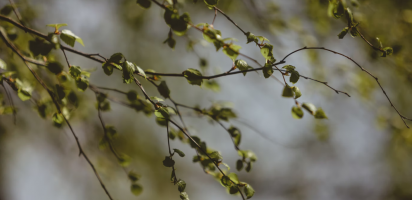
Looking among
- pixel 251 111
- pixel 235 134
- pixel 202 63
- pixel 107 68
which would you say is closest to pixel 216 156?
pixel 235 134

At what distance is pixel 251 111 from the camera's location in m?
2.88

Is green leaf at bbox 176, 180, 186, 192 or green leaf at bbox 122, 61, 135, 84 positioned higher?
green leaf at bbox 122, 61, 135, 84

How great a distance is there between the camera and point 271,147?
11.8 feet

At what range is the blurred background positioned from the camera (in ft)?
4.46

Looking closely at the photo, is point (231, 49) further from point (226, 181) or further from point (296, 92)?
point (226, 181)

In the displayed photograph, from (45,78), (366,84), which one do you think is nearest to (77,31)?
(45,78)

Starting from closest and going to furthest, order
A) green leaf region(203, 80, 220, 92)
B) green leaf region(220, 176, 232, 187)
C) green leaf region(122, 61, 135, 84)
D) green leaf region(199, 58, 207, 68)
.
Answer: green leaf region(122, 61, 135, 84), green leaf region(220, 176, 232, 187), green leaf region(203, 80, 220, 92), green leaf region(199, 58, 207, 68)

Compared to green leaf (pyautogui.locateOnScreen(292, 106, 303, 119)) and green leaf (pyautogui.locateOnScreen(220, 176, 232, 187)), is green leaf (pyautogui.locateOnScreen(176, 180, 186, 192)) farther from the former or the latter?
green leaf (pyautogui.locateOnScreen(292, 106, 303, 119))

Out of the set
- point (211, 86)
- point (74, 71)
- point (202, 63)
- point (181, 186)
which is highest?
point (202, 63)

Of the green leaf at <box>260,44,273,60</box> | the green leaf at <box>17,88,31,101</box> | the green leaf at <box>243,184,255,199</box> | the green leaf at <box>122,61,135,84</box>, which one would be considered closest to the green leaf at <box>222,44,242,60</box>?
the green leaf at <box>260,44,273,60</box>

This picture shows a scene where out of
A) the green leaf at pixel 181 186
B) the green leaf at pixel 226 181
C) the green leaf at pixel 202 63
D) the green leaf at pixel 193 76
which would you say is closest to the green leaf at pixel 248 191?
the green leaf at pixel 226 181

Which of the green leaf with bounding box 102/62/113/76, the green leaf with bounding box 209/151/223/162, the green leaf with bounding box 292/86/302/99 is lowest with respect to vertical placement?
the green leaf with bounding box 209/151/223/162

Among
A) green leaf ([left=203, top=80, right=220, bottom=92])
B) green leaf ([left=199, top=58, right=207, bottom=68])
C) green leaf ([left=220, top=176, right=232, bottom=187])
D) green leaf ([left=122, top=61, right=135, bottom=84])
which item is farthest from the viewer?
green leaf ([left=199, top=58, right=207, bottom=68])

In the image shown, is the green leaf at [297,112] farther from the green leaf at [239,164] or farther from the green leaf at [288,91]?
the green leaf at [239,164]
